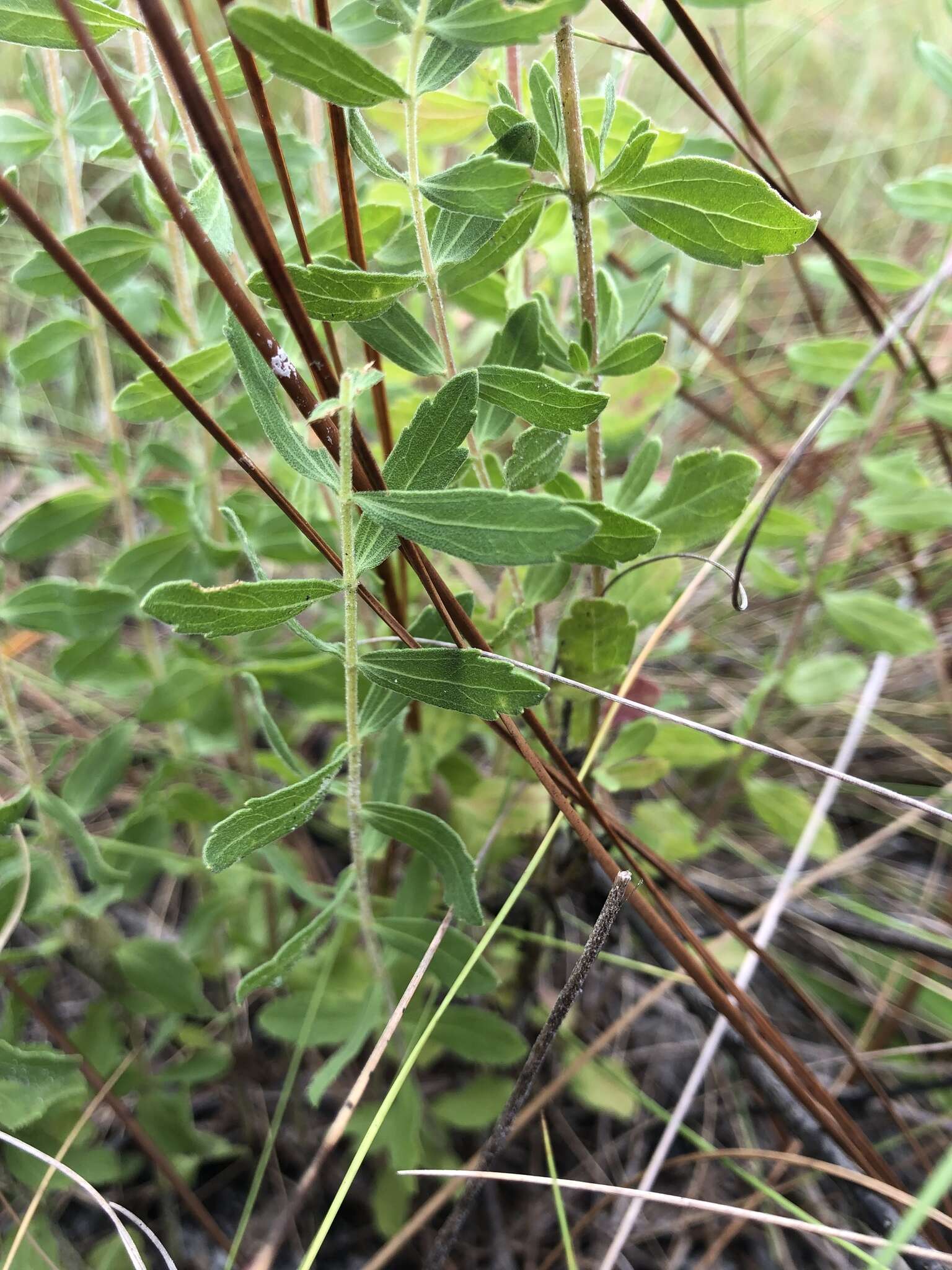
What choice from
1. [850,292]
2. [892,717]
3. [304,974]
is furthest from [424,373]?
[892,717]

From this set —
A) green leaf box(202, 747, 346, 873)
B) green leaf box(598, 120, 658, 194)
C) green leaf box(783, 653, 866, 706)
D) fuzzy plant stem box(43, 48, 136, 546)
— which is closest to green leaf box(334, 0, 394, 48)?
fuzzy plant stem box(43, 48, 136, 546)

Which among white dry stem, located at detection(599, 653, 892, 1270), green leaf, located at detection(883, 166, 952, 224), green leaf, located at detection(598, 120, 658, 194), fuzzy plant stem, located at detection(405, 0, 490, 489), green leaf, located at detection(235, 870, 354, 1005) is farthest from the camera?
green leaf, located at detection(883, 166, 952, 224)

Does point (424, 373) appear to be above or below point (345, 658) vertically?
above

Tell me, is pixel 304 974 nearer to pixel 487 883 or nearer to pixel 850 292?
pixel 487 883

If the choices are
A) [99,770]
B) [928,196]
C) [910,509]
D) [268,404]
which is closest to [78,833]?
[99,770]

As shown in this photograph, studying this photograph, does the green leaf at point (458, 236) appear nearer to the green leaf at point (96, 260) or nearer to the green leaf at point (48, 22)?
the green leaf at point (48, 22)

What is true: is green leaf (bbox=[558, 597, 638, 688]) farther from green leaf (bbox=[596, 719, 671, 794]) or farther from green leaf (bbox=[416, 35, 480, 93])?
green leaf (bbox=[416, 35, 480, 93])

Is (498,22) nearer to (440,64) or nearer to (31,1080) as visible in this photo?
(440,64)
